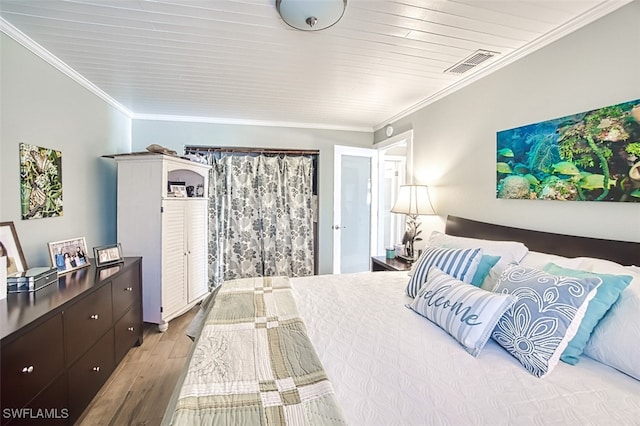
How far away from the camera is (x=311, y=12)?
1548 millimetres

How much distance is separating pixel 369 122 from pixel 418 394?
11.8ft

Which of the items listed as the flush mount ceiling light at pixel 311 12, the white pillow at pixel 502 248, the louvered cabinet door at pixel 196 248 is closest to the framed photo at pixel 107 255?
the louvered cabinet door at pixel 196 248

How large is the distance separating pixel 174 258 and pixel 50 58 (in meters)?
1.86

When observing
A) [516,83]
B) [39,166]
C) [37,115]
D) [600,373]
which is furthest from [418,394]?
[37,115]

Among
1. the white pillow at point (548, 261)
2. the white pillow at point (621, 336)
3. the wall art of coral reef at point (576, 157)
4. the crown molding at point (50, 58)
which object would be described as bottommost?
the white pillow at point (621, 336)

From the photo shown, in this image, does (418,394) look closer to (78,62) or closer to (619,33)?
(619,33)

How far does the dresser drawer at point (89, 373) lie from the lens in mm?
1605

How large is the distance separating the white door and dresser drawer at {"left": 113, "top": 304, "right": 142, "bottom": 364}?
241cm

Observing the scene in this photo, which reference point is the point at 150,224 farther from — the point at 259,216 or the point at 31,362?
the point at 31,362

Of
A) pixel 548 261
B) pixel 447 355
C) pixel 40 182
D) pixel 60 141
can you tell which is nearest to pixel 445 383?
pixel 447 355

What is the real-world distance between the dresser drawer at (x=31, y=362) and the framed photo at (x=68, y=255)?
0.71 m

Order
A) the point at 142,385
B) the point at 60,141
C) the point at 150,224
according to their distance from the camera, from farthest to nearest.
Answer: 1. the point at 150,224
2. the point at 60,141
3. the point at 142,385

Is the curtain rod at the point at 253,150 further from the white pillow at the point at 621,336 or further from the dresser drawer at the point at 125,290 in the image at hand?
the white pillow at the point at 621,336

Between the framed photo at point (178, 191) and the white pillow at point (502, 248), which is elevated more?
the framed photo at point (178, 191)
